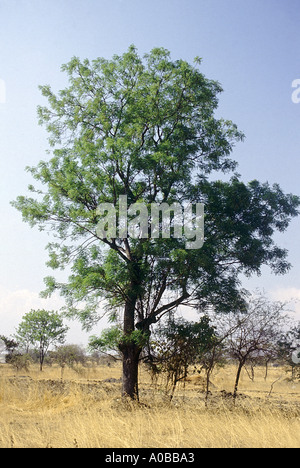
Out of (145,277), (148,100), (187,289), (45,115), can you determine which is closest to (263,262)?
(187,289)

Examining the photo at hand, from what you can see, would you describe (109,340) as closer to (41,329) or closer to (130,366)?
(130,366)

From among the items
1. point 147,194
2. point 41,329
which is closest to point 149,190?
point 147,194

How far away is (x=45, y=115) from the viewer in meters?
18.3

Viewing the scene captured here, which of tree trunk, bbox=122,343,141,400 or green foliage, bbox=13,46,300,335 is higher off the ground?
green foliage, bbox=13,46,300,335

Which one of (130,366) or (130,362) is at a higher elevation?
(130,362)

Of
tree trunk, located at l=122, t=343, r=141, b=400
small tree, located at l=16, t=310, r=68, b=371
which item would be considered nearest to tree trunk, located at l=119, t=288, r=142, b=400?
tree trunk, located at l=122, t=343, r=141, b=400

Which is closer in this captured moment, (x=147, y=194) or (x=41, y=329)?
(x=147, y=194)

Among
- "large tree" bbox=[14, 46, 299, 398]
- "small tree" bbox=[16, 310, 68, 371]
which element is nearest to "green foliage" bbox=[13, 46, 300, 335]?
"large tree" bbox=[14, 46, 299, 398]

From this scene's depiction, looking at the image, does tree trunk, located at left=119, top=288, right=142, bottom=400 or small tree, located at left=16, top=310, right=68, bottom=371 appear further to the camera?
small tree, located at left=16, top=310, right=68, bottom=371

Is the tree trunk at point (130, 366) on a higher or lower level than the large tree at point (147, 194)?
lower

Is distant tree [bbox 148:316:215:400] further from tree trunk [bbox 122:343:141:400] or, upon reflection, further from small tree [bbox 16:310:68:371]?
small tree [bbox 16:310:68:371]

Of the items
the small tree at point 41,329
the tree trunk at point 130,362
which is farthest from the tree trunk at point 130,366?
the small tree at point 41,329

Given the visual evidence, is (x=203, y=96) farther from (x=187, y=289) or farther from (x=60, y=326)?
(x=60, y=326)

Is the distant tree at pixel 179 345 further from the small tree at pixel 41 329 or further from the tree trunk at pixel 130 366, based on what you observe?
the small tree at pixel 41 329
